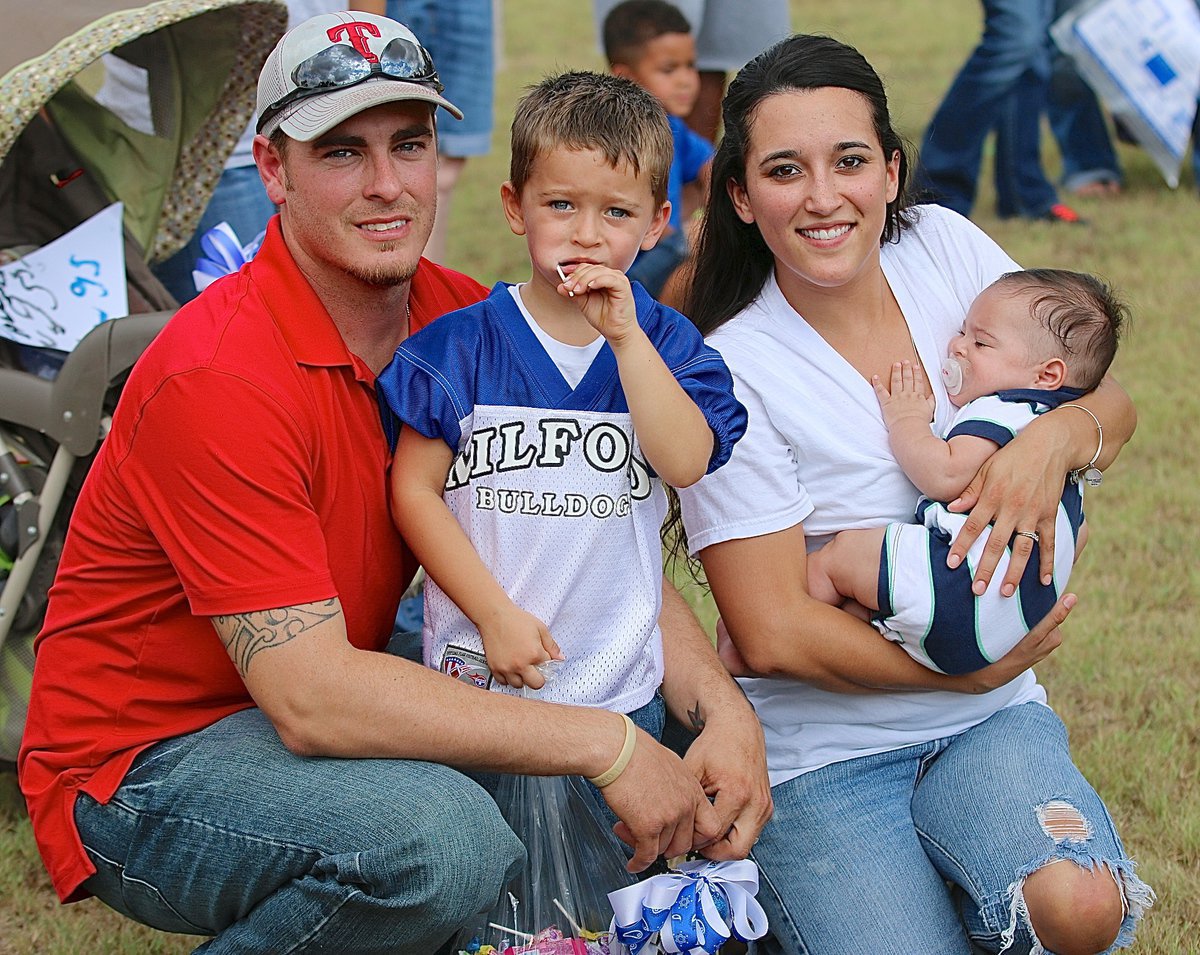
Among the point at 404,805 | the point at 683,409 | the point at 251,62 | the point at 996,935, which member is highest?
the point at 251,62

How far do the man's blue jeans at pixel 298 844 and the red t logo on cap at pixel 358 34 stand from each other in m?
1.08

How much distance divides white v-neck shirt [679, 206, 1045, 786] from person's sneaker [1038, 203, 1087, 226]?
206 inches

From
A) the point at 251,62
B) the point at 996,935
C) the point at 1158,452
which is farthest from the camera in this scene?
the point at 1158,452

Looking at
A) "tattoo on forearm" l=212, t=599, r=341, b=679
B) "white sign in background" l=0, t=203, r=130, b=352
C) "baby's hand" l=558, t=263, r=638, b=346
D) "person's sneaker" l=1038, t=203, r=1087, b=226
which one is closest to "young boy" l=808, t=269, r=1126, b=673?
"baby's hand" l=558, t=263, r=638, b=346

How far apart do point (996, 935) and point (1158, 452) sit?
3.11 m

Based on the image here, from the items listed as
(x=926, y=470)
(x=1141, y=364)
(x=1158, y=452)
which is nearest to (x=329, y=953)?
(x=926, y=470)

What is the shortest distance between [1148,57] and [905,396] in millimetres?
5690

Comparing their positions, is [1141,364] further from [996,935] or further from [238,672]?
[238,672]

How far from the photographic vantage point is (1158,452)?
5.19 metres

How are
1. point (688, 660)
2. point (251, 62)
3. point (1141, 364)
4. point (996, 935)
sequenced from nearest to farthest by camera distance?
point (996, 935), point (688, 660), point (251, 62), point (1141, 364)

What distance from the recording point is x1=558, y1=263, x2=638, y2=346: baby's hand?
88.4 inches

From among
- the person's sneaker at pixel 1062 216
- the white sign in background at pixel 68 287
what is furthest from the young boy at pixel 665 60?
the white sign in background at pixel 68 287

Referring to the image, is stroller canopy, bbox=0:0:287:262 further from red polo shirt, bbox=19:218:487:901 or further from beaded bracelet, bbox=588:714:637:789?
beaded bracelet, bbox=588:714:637:789

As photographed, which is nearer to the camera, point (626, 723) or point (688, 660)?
point (626, 723)
